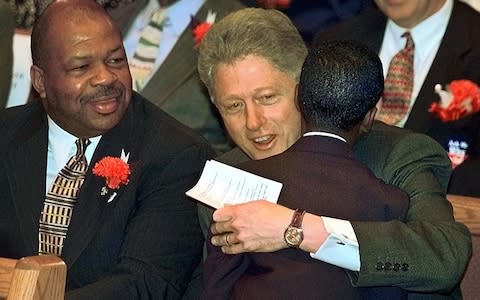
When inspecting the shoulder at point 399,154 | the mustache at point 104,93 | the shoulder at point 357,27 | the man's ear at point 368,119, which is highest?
the shoulder at point 357,27

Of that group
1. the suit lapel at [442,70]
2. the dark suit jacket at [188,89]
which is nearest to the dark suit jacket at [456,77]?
the suit lapel at [442,70]

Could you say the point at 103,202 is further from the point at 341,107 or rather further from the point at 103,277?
the point at 341,107

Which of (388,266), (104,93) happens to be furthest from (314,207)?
(104,93)

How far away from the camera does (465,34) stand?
3.93 m

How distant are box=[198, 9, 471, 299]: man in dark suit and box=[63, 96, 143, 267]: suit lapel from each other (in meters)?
0.23

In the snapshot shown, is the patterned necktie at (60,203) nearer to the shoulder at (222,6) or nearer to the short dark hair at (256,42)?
the short dark hair at (256,42)

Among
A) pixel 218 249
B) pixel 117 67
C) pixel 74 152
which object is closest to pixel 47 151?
pixel 74 152

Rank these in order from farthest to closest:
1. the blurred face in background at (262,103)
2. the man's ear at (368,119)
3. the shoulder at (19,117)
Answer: the shoulder at (19,117), the blurred face in background at (262,103), the man's ear at (368,119)

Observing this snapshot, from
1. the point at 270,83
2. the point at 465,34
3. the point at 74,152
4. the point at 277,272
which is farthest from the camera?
the point at 465,34

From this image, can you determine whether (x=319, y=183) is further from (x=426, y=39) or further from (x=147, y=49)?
(x=147, y=49)

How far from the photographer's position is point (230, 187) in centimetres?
269

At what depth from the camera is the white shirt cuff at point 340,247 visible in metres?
2.54

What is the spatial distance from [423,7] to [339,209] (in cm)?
151

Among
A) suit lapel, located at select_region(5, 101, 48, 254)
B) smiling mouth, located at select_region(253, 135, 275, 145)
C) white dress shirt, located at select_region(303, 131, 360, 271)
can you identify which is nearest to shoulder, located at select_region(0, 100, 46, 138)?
suit lapel, located at select_region(5, 101, 48, 254)
